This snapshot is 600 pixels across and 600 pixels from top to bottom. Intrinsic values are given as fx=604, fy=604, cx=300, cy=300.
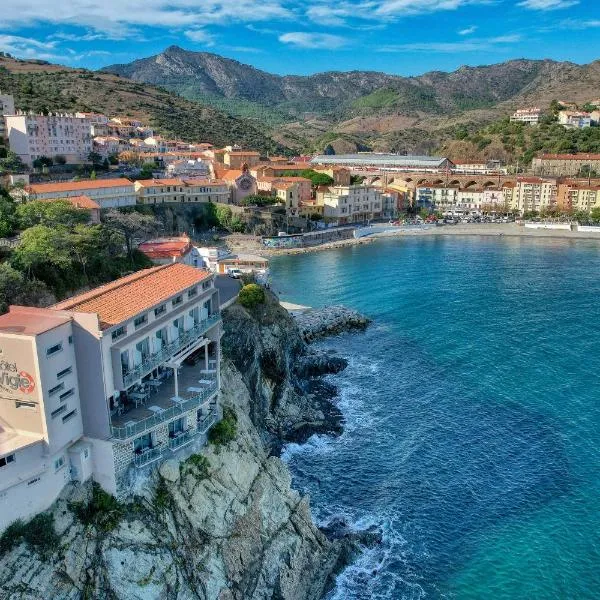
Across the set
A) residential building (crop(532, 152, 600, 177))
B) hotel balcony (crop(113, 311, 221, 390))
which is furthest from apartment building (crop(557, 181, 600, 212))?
hotel balcony (crop(113, 311, 221, 390))

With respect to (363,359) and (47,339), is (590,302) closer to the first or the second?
(363,359)

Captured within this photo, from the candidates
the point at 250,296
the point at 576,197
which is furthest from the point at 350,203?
the point at 250,296

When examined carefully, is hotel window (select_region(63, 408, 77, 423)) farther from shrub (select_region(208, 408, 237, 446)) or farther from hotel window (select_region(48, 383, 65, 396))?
shrub (select_region(208, 408, 237, 446))

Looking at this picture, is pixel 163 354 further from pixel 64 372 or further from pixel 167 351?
pixel 64 372

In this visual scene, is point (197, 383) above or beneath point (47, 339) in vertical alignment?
beneath

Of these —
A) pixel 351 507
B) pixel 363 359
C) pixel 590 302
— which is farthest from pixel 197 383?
pixel 590 302

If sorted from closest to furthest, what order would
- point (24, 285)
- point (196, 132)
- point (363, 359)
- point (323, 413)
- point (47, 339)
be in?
point (47, 339)
point (24, 285)
point (323, 413)
point (363, 359)
point (196, 132)

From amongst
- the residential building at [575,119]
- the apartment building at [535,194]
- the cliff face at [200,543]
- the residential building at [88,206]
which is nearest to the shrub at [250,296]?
the cliff face at [200,543]
